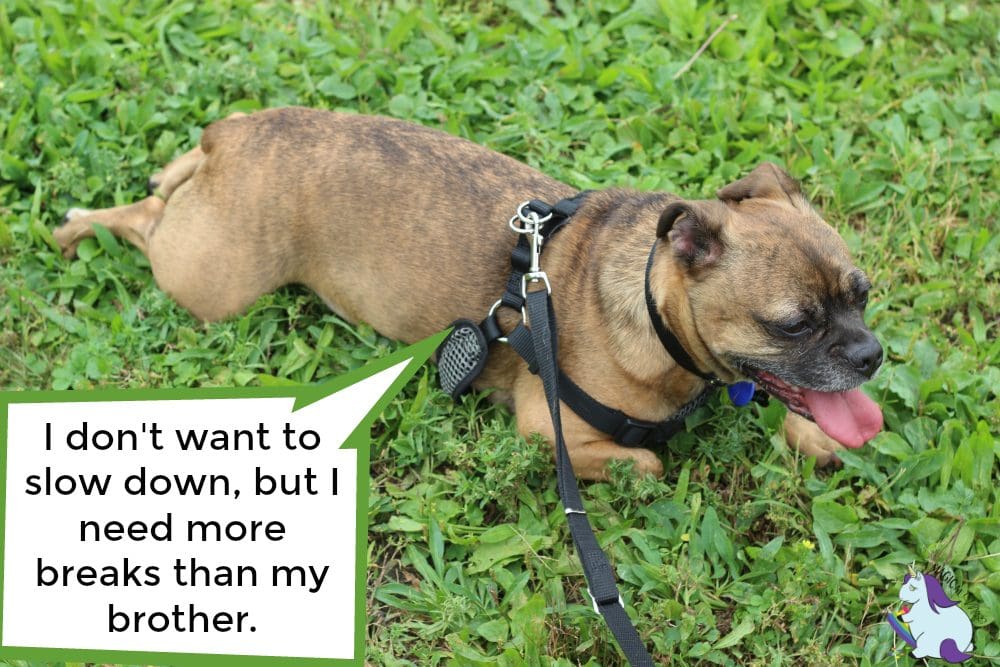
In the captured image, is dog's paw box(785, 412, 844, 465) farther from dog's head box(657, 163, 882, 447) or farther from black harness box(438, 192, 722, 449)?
dog's head box(657, 163, 882, 447)

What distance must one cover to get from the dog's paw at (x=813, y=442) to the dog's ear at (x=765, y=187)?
42.7 inches

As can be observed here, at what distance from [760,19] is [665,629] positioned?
3.95 meters

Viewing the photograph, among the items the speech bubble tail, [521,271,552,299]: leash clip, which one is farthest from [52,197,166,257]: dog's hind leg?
[521,271,552,299]: leash clip

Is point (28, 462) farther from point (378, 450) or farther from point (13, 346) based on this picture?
point (378, 450)

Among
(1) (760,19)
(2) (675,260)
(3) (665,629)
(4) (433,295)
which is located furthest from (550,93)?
(3) (665,629)

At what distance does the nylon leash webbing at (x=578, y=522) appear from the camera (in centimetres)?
368

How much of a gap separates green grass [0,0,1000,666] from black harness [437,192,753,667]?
26 centimetres

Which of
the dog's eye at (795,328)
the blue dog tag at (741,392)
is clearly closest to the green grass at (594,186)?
the blue dog tag at (741,392)

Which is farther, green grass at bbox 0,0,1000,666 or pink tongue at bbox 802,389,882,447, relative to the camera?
green grass at bbox 0,0,1000,666

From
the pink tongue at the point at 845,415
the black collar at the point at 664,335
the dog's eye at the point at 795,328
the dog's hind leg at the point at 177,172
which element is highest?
the dog's eye at the point at 795,328

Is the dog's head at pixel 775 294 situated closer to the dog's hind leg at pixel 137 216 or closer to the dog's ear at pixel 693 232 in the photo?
the dog's ear at pixel 693 232

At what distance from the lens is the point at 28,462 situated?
15.2 ft

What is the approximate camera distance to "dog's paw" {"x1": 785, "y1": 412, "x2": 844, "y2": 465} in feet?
15.3

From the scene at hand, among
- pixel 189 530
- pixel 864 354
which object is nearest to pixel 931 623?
pixel 864 354
